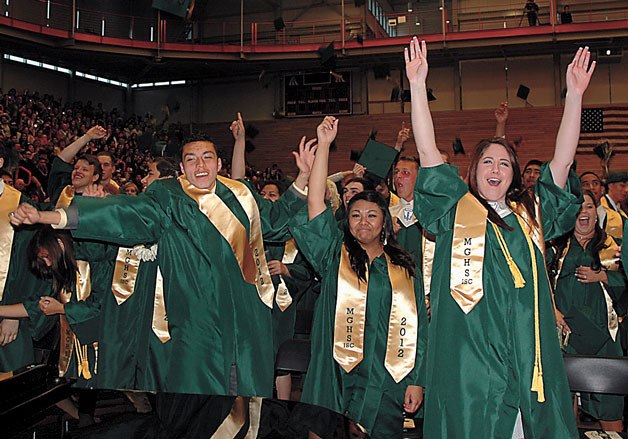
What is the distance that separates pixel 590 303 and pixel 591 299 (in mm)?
31

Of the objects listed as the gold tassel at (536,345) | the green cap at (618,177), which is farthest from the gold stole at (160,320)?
the green cap at (618,177)

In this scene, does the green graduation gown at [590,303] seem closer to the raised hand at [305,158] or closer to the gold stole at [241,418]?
the raised hand at [305,158]

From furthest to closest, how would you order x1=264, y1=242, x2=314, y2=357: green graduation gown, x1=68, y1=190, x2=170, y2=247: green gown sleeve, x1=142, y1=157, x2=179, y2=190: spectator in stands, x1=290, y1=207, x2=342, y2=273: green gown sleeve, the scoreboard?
the scoreboard, x1=264, y1=242, x2=314, y2=357: green graduation gown, x1=142, y1=157, x2=179, y2=190: spectator in stands, x1=290, y1=207, x2=342, y2=273: green gown sleeve, x1=68, y1=190, x2=170, y2=247: green gown sleeve

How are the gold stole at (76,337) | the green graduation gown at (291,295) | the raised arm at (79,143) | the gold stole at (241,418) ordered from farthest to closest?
the raised arm at (79,143) → the green graduation gown at (291,295) → the gold stole at (76,337) → the gold stole at (241,418)

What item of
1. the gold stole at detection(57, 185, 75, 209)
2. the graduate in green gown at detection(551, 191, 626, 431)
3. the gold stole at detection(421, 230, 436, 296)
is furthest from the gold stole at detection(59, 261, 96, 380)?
the graduate in green gown at detection(551, 191, 626, 431)

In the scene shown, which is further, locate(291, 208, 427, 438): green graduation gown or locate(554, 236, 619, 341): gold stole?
locate(554, 236, 619, 341): gold stole

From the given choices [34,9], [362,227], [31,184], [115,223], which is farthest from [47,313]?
[34,9]

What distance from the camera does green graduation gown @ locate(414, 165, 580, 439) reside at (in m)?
2.71

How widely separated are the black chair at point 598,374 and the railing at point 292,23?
58.3ft

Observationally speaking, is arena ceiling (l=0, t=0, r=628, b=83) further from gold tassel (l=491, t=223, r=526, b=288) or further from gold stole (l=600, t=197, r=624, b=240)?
gold tassel (l=491, t=223, r=526, b=288)

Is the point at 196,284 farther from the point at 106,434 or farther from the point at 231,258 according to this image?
the point at 106,434

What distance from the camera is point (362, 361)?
367 cm

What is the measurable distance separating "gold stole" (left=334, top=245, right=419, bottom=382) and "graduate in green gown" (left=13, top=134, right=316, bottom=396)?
0.44 m

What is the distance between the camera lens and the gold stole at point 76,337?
451 cm
